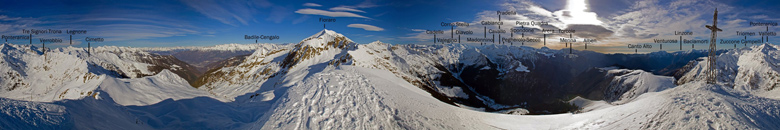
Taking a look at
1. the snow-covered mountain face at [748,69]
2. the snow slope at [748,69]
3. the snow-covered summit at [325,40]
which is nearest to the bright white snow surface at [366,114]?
the snow-covered summit at [325,40]

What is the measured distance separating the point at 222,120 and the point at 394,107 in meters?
10.9

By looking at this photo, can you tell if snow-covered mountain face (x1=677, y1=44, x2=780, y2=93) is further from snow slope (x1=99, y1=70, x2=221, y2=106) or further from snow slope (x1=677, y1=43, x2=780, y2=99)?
snow slope (x1=99, y1=70, x2=221, y2=106)

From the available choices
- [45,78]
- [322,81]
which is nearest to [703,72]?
[322,81]

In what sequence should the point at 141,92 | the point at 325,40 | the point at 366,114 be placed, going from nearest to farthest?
the point at 366,114, the point at 141,92, the point at 325,40

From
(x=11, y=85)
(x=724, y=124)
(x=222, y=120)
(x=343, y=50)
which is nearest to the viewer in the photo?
(x=724, y=124)

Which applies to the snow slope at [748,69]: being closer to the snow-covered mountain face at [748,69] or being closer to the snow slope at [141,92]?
the snow-covered mountain face at [748,69]

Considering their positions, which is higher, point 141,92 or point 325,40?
point 325,40

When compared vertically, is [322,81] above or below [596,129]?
above

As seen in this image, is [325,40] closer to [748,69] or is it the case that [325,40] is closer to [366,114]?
[366,114]

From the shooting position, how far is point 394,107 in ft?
64.3

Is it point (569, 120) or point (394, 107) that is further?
point (394, 107)

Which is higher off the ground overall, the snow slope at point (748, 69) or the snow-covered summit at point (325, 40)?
the snow-covered summit at point (325, 40)

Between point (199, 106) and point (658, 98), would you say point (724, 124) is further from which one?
point (199, 106)

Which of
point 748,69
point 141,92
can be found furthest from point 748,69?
point 141,92
